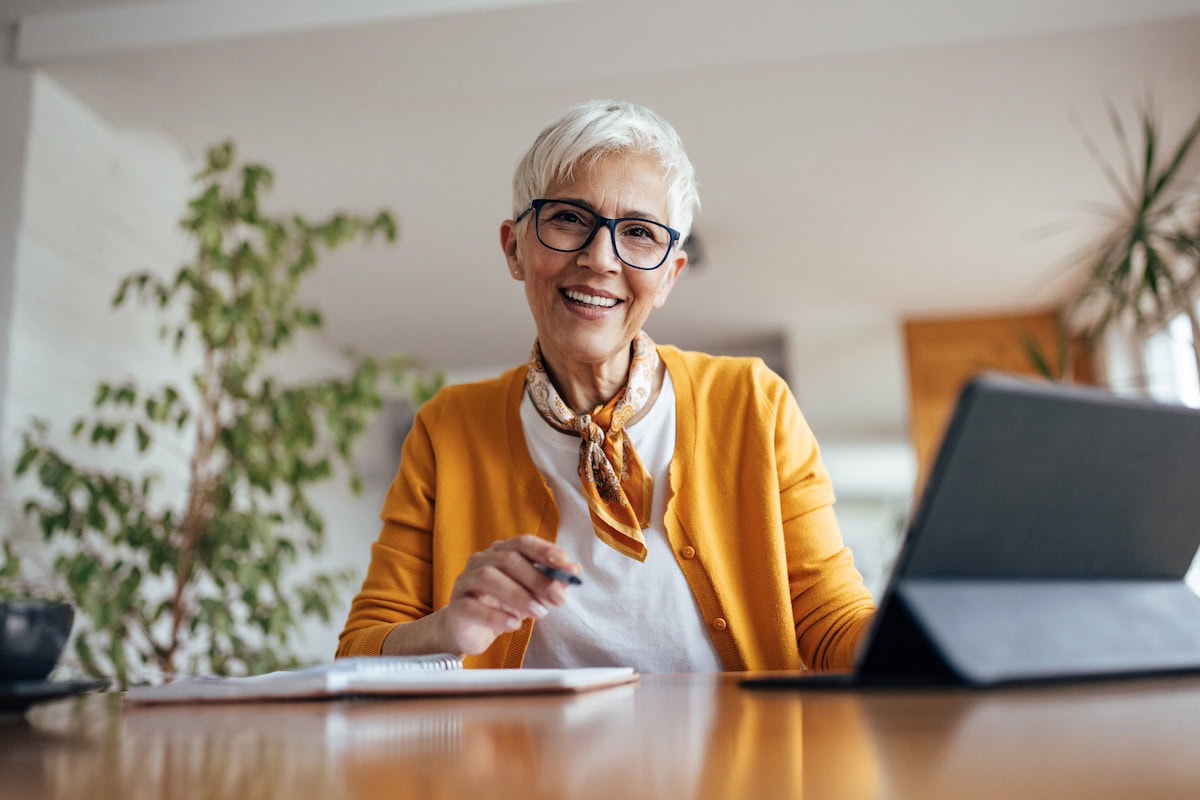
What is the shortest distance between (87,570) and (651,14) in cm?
231

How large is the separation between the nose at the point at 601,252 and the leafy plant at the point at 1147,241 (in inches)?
67.1

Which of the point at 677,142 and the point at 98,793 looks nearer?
the point at 98,793

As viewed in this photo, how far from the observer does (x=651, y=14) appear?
3109mm

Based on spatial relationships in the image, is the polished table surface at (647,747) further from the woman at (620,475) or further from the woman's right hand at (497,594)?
the woman at (620,475)

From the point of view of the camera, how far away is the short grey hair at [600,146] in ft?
4.50

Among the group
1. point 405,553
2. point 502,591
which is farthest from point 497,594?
point 405,553

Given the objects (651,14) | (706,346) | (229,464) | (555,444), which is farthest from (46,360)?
(706,346)

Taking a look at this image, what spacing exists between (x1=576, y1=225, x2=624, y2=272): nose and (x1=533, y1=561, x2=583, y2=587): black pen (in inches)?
23.4

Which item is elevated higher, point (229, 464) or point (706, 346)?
point (706, 346)

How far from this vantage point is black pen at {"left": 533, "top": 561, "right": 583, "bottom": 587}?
86 cm

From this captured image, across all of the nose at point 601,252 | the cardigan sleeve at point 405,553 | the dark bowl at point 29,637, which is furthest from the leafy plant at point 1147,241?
the dark bowl at point 29,637

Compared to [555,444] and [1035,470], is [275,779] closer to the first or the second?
[1035,470]

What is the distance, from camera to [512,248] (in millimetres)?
1551

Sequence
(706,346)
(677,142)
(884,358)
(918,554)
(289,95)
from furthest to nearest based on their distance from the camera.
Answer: (706,346)
(884,358)
(289,95)
(677,142)
(918,554)
